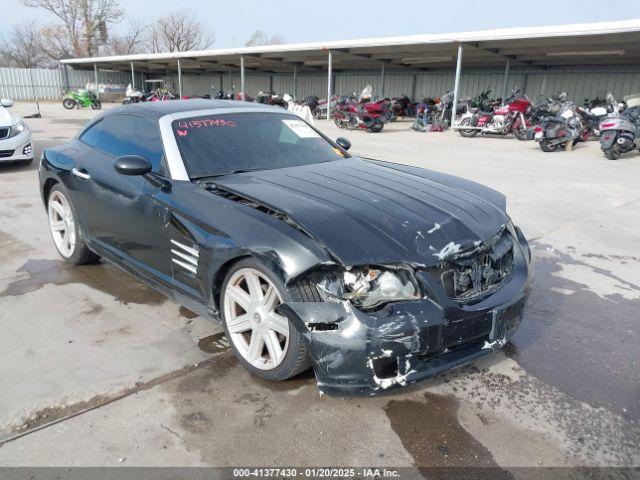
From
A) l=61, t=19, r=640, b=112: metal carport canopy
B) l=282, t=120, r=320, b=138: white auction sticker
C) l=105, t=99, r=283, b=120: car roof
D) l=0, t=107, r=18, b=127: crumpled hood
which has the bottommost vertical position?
l=0, t=107, r=18, b=127: crumpled hood

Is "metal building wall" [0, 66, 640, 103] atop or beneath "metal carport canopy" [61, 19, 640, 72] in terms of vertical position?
beneath

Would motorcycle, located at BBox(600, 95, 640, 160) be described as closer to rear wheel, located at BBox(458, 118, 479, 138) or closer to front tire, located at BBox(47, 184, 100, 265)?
rear wheel, located at BBox(458, 118, 479, 138)

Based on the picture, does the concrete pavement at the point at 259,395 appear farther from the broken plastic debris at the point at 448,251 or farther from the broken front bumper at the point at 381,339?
the broken plastic debris at the point at 448,251

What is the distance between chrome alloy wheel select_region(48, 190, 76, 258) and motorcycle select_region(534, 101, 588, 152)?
12067 millimetres

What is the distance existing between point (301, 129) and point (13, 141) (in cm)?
728

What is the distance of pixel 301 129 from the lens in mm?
4156

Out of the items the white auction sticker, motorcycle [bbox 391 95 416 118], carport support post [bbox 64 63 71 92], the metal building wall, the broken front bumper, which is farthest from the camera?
carport support post [bbox 64 63 71 92]

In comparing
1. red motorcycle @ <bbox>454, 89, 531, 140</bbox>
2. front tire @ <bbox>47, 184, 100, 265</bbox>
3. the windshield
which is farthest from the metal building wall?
front tire @ <bbox>47, 184, 100, 265</bbox>

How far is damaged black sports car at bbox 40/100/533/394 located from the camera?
2336 mm

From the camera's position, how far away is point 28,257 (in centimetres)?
471

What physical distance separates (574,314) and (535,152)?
10691 millimetres

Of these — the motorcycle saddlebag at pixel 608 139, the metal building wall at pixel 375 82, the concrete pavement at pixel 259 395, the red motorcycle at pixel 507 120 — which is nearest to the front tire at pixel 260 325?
the concrete pavement at pixel 259 395

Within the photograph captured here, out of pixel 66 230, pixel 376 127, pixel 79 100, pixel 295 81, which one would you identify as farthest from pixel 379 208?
pixel 79 100

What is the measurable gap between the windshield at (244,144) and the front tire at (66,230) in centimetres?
148
